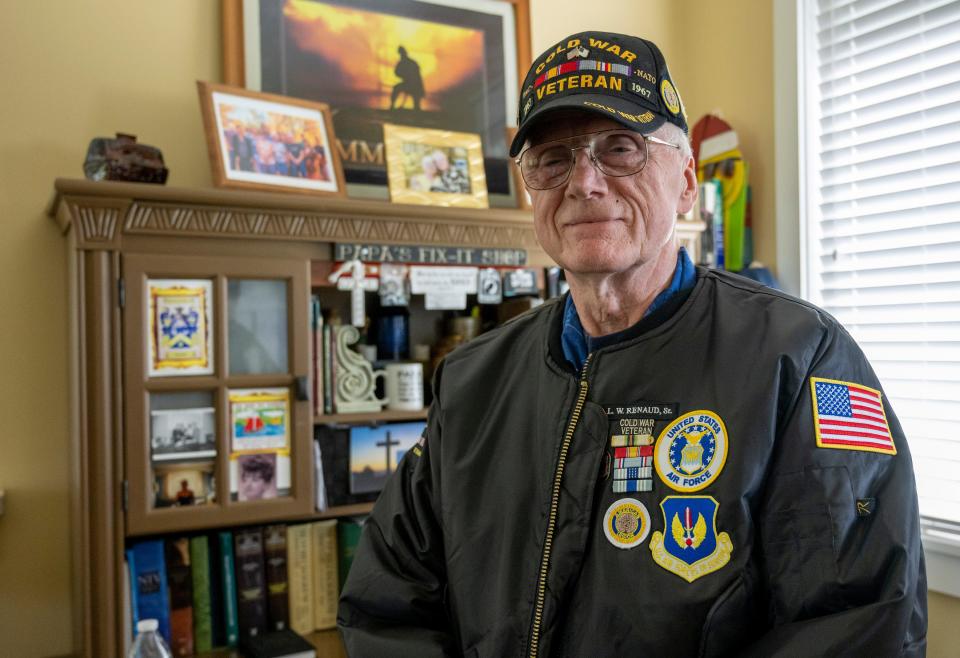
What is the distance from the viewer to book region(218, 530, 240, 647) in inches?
75.1

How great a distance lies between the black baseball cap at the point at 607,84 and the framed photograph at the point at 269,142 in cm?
108

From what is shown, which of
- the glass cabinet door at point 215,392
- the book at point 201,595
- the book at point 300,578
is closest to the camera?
the glass cabinet door at point 215,392

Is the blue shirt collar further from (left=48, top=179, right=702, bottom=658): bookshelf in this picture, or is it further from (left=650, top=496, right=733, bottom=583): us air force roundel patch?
(left=48, top=179, right=702, bottom=658): bookshelf

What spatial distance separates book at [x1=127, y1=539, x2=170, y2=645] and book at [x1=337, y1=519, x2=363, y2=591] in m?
0.41

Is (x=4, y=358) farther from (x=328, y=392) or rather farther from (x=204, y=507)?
(x=328, y=392)

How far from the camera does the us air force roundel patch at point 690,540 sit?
36.4 inches

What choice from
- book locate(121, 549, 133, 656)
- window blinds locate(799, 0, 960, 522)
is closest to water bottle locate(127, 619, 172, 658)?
book locate(121, 549, 133, 656)

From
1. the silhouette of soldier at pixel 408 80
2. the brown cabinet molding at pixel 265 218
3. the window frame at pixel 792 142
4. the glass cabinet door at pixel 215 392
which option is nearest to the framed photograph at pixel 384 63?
the silhouette of soldier at pixel 408 80

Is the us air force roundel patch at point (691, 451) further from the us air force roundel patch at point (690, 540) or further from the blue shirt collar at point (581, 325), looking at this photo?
the blue shirt collar at point (581, 325)

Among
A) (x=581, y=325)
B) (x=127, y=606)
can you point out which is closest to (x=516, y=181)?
(x=581, y=325)

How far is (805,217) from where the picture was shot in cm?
244

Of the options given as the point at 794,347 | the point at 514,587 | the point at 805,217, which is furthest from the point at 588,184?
the point at 805,217

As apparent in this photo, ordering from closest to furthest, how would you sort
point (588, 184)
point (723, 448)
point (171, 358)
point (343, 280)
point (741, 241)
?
point (723, 448) < point (588, 184) < point (171, 358) < point (343, 280) < point (741, 241)

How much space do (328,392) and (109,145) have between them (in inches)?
29.7
